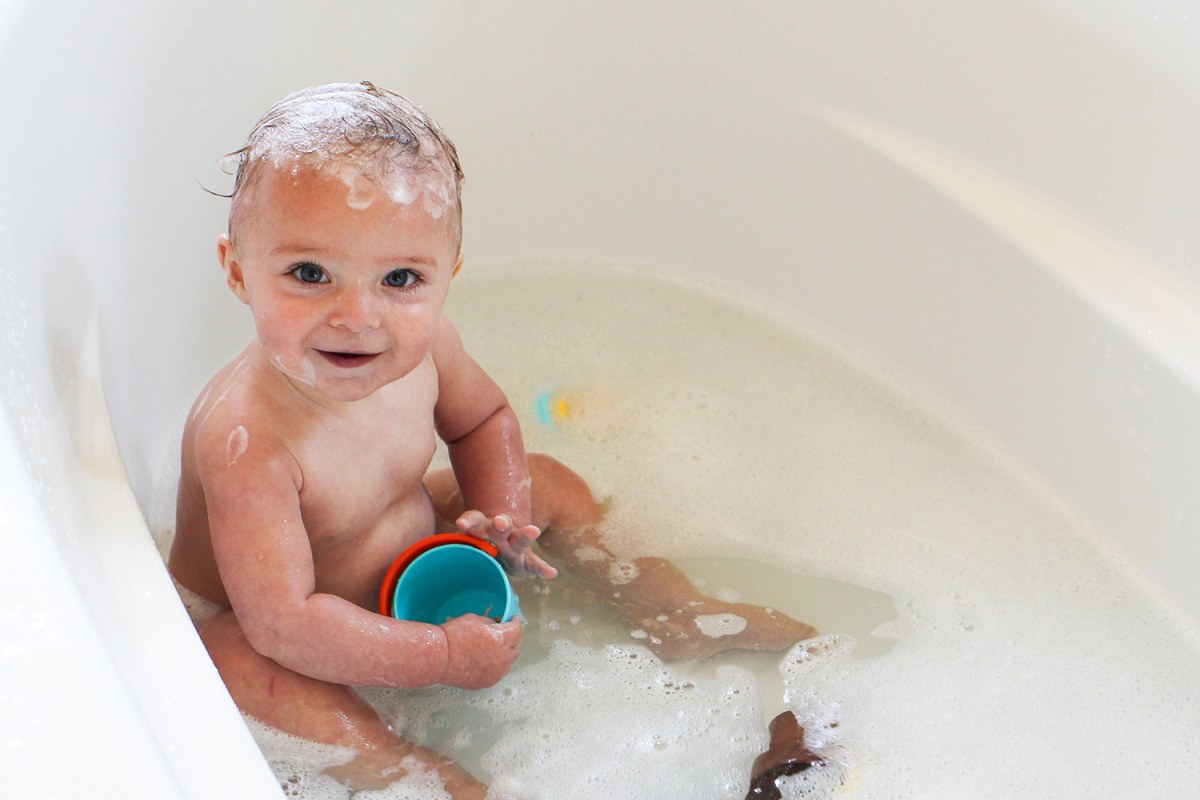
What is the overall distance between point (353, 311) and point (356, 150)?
10 centimetres

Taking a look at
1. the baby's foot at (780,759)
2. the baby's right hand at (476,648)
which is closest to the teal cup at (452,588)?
the baby's right hand at (476,648)

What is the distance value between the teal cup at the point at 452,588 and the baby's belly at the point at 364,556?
35mm

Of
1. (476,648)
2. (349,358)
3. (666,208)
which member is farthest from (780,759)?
(666,208)

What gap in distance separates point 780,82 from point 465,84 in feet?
1.17

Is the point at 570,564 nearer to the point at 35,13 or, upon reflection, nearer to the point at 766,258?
the point at 766,258

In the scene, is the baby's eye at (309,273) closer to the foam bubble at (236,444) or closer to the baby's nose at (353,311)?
the baby's nose at (353,311)

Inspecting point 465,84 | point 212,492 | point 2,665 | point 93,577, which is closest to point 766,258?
point 465,84

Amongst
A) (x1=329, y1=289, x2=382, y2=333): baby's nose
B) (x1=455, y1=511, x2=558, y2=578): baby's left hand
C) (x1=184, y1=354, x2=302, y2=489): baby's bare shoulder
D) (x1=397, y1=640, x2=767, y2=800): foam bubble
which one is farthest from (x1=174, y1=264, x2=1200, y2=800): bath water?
(x1=329, y1=289, x2=382, y2=333): baby's nose

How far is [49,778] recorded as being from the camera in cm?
50

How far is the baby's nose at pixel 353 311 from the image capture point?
0.82 meters

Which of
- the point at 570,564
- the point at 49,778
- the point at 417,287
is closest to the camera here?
the point at 49,778

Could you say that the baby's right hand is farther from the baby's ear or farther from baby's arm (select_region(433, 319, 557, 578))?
the baby's ear

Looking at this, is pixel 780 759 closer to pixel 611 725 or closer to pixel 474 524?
pixel 611 725

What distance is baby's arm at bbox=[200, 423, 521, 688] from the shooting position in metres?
0.89
